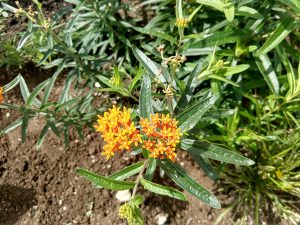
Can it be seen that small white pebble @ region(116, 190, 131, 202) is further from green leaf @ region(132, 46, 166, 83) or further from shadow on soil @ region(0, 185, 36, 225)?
green leaf @ region(132, 46, 166, 83)

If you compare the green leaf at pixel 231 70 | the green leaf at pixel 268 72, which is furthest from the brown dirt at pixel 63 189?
the green leaf at pixel 231 70

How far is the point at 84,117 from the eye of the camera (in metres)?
3.08

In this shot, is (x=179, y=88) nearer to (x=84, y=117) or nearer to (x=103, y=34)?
(x=84, y=117)

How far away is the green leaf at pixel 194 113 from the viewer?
2.03m

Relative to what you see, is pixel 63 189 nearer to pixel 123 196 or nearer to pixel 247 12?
pixel 123 196

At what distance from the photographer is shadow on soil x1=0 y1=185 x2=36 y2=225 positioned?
321 centimetres

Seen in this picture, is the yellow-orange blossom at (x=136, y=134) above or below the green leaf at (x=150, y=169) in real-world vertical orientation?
above

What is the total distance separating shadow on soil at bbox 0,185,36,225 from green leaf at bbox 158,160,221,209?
5.66 feet

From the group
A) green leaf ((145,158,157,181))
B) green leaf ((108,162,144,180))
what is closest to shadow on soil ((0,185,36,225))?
green leaf ((108,162,144,180))

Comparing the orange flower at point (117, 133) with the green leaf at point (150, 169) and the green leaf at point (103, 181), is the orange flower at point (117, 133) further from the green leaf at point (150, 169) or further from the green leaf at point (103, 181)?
the green leaf at point (150, 169)

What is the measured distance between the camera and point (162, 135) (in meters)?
1.85

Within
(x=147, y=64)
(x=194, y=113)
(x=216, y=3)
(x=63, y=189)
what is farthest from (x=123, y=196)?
(x=216, y=3)

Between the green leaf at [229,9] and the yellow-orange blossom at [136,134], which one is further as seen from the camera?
the green leaf at [229,9]

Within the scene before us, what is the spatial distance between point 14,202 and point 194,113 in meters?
2.06
